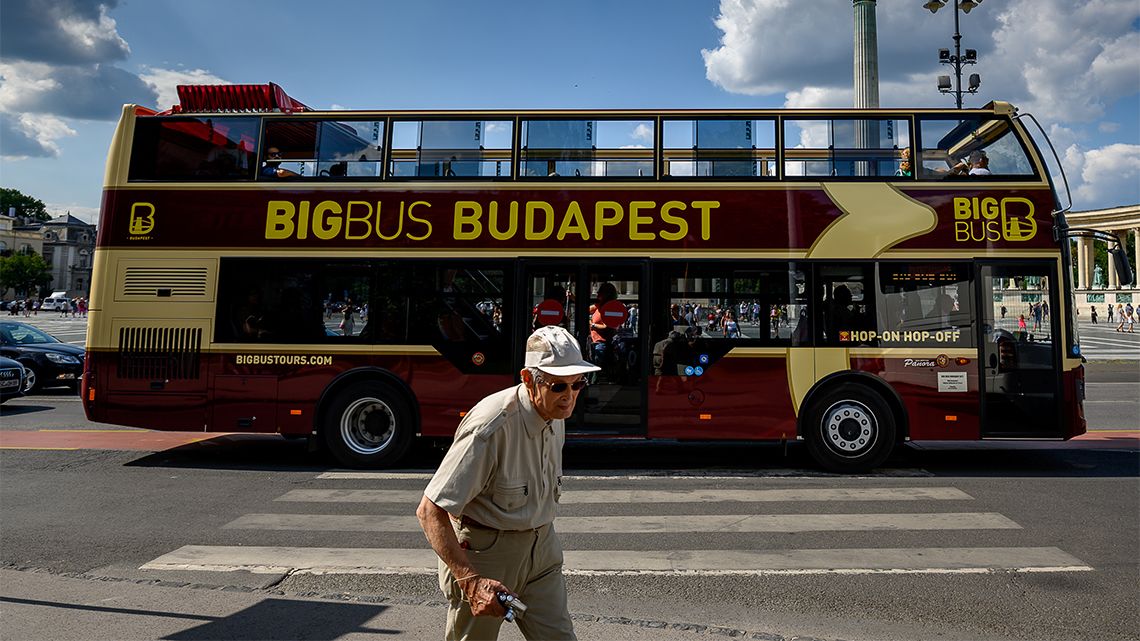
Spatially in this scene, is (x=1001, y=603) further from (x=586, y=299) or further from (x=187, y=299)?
(x=187, y=299)

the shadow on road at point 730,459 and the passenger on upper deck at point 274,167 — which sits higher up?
the passenger on upper deck at point 274,167

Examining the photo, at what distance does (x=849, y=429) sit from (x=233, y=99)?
8.57 m

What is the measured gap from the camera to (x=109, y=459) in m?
9.39

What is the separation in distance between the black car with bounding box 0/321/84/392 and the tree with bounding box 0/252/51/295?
116m

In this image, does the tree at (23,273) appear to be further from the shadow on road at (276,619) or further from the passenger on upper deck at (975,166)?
the passenger on upper deck at (975,166)

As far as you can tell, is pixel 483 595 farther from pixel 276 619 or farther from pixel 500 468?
pixel 276 619

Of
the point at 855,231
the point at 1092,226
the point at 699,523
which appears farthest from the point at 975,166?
the point at 1092,226

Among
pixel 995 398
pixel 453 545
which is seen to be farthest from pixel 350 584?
pixel 995 398

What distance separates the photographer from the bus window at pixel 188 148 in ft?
29.8

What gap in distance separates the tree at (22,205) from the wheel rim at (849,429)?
170 m

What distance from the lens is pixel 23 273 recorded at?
11075cm

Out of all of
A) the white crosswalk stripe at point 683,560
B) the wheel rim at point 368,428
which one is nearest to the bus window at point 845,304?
the white crosswalk stripe at point 683,560

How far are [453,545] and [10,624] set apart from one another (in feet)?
11.3

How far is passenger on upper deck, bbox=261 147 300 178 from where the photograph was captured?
907cm
